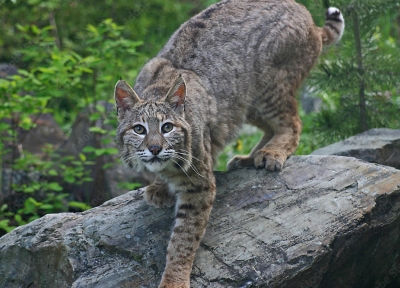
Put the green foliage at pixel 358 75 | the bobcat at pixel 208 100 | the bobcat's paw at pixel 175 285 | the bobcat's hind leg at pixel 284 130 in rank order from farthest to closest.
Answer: the green foliage at pixel 358 75 → the bobcat's hind leg at pixel 284 130 → the bobcat at pixel 208 100 → the bobcat's paw at pixel 175 285

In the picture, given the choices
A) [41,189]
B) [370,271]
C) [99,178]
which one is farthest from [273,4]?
[41,189]

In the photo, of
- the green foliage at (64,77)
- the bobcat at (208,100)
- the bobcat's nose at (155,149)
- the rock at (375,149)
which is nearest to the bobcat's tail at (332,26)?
the bobcat at (208,100)

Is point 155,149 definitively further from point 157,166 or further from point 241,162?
point 241,162

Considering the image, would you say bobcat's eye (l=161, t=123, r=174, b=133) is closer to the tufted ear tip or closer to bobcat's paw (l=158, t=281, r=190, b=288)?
the tufted ear tip

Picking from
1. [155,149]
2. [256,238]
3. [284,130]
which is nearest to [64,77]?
[284,130]

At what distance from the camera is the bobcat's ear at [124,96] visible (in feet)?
15.6

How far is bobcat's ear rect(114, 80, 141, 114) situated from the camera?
→ 4770 mm

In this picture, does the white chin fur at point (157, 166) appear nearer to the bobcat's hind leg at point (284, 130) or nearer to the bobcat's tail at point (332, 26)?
the bobcat's hind leg at point (284, 130)

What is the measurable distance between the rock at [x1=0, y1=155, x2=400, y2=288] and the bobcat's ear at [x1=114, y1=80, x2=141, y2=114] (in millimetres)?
1064

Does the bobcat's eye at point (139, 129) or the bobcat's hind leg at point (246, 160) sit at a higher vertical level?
the bobcat's eye at point (139, 129)

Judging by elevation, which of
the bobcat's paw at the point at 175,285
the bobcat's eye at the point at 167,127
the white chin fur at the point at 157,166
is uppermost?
the bobcat's eye at the point at 167,127

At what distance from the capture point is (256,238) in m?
4.82

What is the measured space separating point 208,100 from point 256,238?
140cm

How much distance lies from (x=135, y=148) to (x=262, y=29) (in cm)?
218
